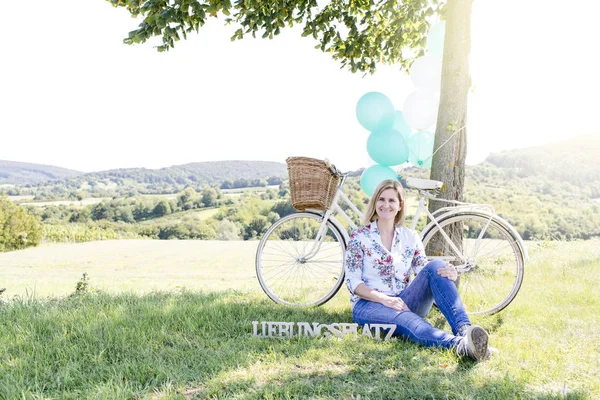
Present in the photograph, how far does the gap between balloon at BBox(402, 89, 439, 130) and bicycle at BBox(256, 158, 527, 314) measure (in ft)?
3.78

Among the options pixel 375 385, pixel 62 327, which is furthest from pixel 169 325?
pixel 375 385

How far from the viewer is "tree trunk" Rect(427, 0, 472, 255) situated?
4.39 m

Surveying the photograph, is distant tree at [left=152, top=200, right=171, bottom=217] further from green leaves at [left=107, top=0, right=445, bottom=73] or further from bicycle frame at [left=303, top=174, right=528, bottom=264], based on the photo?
bicycle frame at [left=303, top=174, right=528, bottom=264]

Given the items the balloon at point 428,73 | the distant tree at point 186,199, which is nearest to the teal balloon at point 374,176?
the balloon at point 428,73

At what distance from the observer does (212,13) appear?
432 cm

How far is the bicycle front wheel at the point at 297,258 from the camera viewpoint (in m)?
4.10

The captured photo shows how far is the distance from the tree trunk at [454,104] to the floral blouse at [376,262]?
1116 mm

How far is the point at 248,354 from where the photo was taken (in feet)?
9.42

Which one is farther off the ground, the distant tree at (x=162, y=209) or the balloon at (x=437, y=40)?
the balloon at (x=437, y=40)

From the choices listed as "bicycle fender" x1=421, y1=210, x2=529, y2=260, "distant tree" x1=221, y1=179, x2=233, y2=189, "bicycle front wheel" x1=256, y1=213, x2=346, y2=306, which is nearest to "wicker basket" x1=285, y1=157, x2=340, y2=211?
"bicycle front wheel" x1=256, y1=213, x2=346, y2=306

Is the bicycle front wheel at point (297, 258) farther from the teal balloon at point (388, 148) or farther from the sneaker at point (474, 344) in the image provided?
the sneaker at point (474, 344)

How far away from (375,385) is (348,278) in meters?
0.94

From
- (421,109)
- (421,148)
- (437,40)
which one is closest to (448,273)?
(421,148)

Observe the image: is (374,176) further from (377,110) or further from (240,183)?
(240,183)
